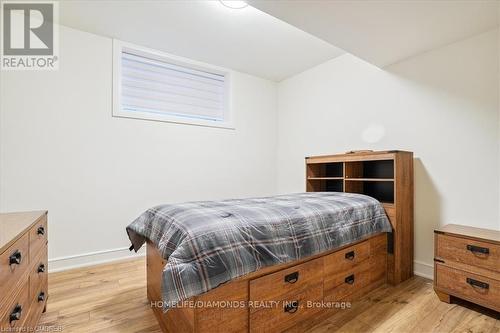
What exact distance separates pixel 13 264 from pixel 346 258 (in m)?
1.93

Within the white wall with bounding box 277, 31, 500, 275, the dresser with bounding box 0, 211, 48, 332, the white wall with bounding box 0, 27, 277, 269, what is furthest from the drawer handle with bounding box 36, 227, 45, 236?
the white wall with bounding box 277, 31, 500, 275

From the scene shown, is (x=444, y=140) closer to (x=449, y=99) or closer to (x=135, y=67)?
(x=449, y=99)

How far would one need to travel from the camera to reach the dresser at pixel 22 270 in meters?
1.01

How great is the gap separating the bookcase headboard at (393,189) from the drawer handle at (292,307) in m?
1.17

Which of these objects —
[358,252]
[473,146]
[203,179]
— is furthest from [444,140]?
[203,179]

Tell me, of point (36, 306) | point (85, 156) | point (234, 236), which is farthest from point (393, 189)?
point (85, 156)

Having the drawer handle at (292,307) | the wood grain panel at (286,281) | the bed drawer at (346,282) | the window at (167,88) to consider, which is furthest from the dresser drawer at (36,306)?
the window at (167,88)

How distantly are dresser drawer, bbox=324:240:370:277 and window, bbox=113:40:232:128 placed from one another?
7.74 ft

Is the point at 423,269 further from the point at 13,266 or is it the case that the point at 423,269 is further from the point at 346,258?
the point at 13,266

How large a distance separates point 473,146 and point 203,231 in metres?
2.37

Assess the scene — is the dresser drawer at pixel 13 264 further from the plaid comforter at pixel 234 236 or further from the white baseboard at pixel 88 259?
the white baseboard at pixel 88 259

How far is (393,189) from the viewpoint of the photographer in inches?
97.3

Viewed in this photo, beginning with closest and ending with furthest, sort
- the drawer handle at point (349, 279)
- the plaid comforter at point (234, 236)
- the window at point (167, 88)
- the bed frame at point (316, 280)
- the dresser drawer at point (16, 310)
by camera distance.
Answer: the dresser drawer at point (16, 310)
the plaid comforter at point (234, 236)
the bed frame at point (316, 280)
the drawer handle at point (349, 279)
the window at point (167, 88)

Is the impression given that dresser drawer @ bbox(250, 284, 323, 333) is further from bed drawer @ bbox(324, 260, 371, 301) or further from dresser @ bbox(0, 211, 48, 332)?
dresser @ bbox(0, 211, 48, 332)
